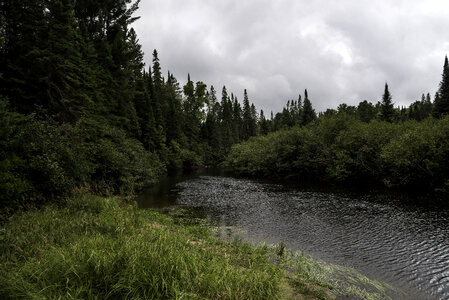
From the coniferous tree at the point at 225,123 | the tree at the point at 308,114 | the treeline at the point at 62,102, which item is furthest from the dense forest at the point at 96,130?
the coniferous tree at the point at 225,123

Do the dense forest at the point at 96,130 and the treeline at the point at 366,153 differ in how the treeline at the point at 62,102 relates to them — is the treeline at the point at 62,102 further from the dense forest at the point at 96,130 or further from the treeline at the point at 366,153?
the treeline at the point at 366,153

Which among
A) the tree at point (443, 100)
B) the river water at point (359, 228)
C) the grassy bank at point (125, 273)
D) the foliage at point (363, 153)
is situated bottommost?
the river water at point (359, 228)

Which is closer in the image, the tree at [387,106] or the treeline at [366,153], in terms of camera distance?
the treeline at [366,153]

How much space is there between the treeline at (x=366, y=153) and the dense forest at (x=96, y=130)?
14 centimetres

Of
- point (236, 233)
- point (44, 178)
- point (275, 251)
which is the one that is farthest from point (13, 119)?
point (275, 251)

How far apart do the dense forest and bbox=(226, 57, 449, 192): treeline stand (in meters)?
0.14

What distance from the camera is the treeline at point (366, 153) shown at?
22594 millimetres

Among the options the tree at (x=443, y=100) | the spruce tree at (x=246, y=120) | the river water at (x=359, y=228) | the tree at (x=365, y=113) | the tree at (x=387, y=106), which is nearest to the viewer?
the river water at (x=359, y=228)

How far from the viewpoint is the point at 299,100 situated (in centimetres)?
11012

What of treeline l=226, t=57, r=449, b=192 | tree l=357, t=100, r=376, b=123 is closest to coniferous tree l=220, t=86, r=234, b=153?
treeline l=226, t=57, r=449, b=192

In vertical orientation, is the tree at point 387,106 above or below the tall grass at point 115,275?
above

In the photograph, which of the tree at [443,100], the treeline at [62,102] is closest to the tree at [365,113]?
the tree at [443,100]

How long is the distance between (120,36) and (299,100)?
9193cm

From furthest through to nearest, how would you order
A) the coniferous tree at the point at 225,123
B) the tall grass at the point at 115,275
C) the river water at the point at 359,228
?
the coniferous tree at the point at 225,123 → the river water at the point at 359,228 → the tall grass at the point at 115,275
